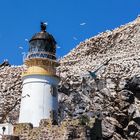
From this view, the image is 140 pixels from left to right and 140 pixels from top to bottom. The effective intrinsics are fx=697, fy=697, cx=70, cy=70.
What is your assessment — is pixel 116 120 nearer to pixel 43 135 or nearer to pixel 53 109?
pixel 53 109

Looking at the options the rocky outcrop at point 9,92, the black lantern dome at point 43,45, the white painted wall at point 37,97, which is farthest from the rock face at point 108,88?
the white painted wall at point 37,97

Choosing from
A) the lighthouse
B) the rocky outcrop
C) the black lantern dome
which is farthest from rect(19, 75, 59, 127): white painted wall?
the rocky outcrop

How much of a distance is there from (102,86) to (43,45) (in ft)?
88.9

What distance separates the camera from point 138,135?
4625 centimetres

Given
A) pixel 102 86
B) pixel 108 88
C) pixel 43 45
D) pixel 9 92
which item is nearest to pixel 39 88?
pixel 43 45

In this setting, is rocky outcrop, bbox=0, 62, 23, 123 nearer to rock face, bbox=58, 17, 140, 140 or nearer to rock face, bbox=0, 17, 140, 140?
rock face, bbox=0, 17, 140, 140

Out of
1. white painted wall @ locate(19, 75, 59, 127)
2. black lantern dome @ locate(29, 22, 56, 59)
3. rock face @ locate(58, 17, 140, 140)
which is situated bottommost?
white painted wall @ locate(19, 75, 59, 127)

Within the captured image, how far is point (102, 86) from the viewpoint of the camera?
56812 millimetres

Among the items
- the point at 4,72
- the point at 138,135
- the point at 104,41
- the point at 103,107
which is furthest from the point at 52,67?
the point at 104,41

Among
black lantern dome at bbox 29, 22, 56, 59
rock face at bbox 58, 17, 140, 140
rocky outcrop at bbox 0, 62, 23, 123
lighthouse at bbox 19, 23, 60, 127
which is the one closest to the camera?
lighthouse at bbox 19, 23, 60, 127

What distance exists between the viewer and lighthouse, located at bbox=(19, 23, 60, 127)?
29.0 meters

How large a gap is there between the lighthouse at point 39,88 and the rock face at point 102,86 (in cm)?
252

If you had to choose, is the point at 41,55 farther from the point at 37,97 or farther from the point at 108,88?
the point at 108,88

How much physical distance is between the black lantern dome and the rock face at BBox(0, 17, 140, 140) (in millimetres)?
3419
